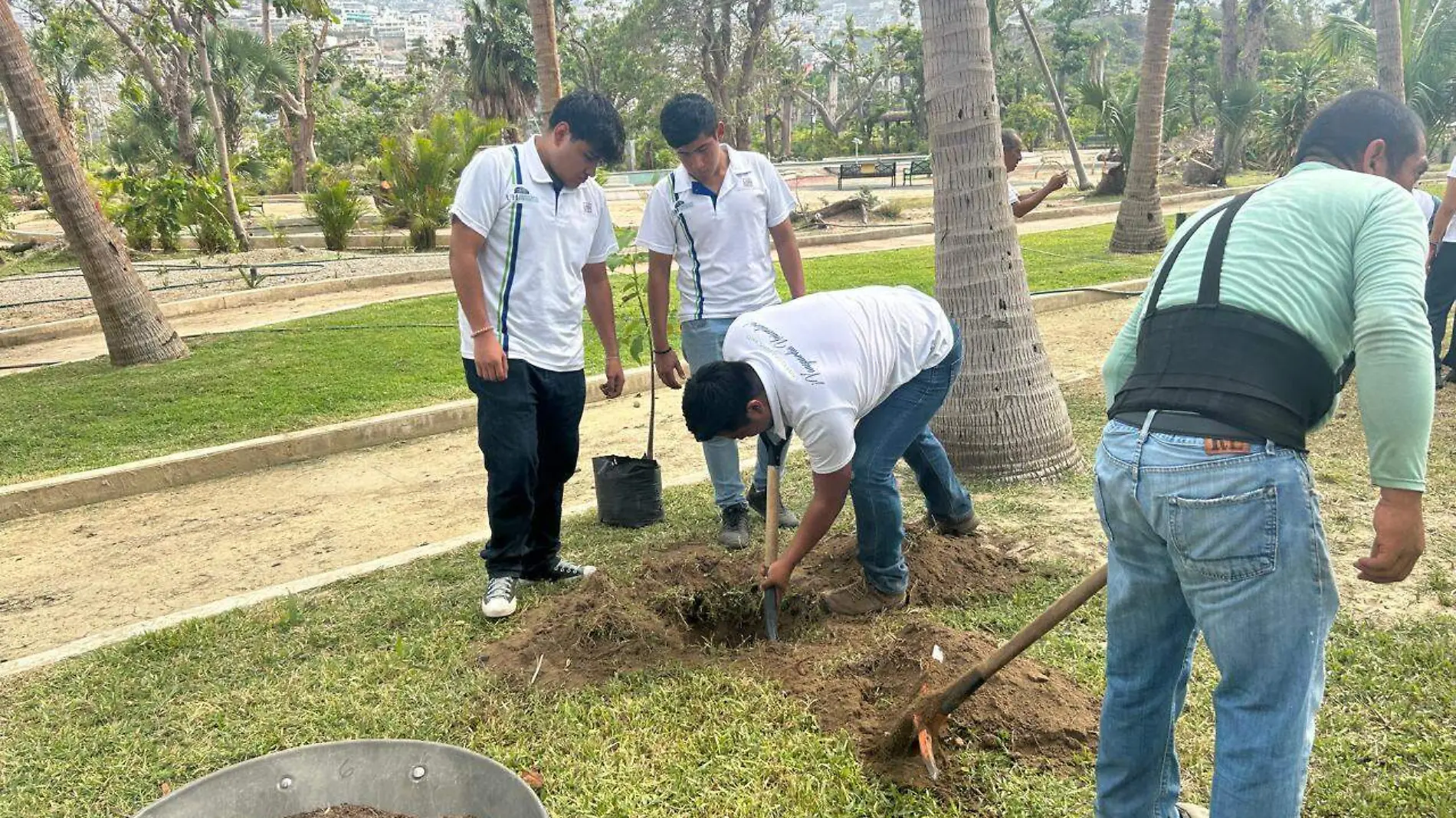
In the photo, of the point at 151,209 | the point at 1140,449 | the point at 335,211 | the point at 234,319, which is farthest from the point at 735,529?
the point at 151,209

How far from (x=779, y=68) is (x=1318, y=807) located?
4954 cm

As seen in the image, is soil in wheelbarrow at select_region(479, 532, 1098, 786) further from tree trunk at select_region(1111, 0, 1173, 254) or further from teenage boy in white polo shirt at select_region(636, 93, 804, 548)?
tree trunk at select_region(1111, 0, 1173, 254)

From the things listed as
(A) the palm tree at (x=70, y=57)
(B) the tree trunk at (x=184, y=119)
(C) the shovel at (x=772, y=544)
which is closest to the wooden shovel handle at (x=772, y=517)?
(C) the shovel at (x=772, y=544)

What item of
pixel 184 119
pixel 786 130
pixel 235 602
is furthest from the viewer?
pixel 786 130

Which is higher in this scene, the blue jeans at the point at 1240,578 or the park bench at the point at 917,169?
the park bench at the point at 917,169

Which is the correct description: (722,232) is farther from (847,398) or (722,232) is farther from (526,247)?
(847,398)

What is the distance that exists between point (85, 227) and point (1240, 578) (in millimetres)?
9210

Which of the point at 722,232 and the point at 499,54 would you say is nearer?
the point at 722,232

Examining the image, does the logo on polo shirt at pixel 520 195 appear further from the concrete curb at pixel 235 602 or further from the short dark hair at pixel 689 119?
the concrete curb at pixel 235 602

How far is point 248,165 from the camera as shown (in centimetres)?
2539

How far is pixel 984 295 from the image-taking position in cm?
527

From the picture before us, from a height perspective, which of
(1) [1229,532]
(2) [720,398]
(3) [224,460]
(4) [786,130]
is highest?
(4) [786,130]

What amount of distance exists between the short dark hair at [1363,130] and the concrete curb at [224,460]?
19.3ft

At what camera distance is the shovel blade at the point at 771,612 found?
360 centimetres
